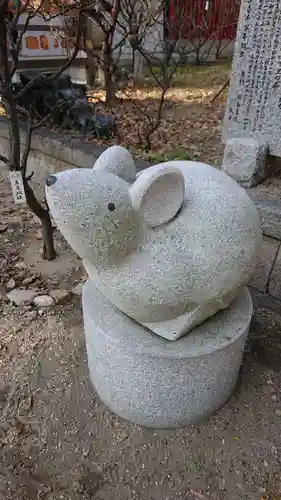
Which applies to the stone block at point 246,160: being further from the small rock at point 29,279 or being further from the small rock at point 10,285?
the small rock at point 10,285

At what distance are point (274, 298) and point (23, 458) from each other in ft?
6.41

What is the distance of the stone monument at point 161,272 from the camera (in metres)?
1.42

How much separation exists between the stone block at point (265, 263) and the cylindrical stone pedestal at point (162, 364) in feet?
3.09

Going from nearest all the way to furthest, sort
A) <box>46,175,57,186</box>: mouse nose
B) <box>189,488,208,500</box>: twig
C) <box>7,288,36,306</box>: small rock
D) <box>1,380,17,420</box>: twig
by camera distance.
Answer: <box>46,175,57,186</box>: mouse nose
<box>189,488,208,500</box>: twig
<box>1,380,17,420</box>: twig
<box>7,288,36,306</box>: small rock

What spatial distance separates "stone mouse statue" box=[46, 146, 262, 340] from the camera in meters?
1.39

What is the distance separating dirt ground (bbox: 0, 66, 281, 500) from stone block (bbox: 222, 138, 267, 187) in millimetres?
1380

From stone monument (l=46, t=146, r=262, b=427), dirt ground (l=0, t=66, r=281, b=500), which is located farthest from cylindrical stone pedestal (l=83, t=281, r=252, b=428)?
dirt ground (l=0, t=66, r=281, b=500)

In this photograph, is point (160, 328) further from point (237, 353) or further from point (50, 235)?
point (50, 235)

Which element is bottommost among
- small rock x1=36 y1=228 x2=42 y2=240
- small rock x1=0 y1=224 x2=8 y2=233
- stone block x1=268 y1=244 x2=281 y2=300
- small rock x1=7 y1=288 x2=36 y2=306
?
small rock x1=36 y1=228 x2=42 y2=240

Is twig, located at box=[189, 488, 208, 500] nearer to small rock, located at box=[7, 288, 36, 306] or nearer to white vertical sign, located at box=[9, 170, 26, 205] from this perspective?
small rock, located at box=[7, 288, 36, 306]

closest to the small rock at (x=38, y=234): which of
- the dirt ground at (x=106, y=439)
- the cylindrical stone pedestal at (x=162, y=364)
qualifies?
the dirt ground at (x=106, y=439)

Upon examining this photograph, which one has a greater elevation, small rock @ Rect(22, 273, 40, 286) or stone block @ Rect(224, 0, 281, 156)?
stone block @ Rect(224, 0, 281, 156)

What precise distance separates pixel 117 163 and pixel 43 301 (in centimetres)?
147

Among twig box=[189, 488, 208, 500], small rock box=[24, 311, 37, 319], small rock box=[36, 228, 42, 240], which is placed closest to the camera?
twig box=[189, 488, 208, 500]
